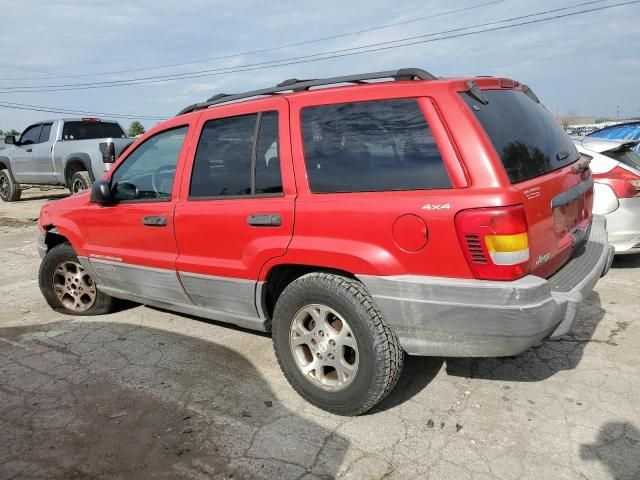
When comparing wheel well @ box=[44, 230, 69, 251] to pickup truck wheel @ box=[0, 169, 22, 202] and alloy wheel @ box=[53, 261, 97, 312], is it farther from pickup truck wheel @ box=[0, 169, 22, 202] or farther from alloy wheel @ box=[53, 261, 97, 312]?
pickup truck wheel @ box=[0, 169, 22, 202]

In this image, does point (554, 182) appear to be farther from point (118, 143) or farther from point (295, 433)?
point (118, 143)

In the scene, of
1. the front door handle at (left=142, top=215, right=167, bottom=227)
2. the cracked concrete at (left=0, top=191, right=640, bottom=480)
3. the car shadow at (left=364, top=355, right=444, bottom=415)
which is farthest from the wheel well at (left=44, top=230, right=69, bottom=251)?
the car shadow at (left=364, top=355, right=444, bottom=415)

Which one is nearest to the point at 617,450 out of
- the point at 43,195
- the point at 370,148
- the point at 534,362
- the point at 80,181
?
the point at 534,362

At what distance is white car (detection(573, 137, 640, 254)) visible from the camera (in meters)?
Answer: 4.90

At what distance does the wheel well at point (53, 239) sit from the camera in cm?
464

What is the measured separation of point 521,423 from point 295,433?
49.1 inches

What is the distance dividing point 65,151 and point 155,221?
358 inches

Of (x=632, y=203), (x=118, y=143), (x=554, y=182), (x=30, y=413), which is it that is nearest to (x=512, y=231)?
(x=554, y=182)

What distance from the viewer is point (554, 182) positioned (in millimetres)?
2719

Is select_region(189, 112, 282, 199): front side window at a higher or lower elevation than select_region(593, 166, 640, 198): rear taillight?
higher

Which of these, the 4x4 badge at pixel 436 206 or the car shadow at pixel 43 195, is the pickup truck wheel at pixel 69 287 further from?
the car shadow at pixel 43 195

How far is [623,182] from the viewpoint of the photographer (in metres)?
4.89

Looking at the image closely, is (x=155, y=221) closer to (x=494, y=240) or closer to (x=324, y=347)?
(x=324, y=347)

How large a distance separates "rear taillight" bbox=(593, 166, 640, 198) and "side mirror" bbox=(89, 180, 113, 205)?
4631 mm
